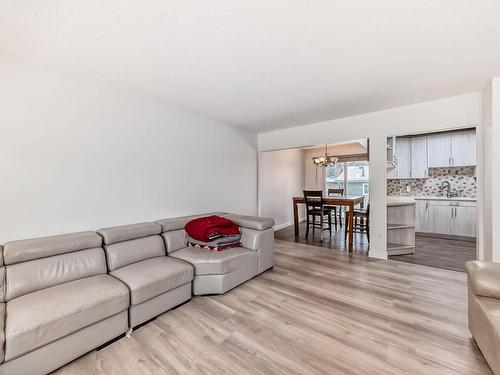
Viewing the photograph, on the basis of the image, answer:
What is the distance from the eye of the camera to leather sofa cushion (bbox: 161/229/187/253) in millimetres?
2615

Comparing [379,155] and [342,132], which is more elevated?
[342,132]

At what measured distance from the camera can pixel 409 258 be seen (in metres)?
3.49

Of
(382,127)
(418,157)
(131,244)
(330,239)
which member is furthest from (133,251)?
(418,157)

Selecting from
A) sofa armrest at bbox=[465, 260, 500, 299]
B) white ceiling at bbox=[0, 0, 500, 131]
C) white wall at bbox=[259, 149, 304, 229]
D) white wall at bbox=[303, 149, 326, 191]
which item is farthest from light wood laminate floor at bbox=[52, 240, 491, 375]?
white wall at bbox=[303, 149, 326, 191]

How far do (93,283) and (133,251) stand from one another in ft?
1.75

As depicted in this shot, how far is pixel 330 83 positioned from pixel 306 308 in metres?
2.42

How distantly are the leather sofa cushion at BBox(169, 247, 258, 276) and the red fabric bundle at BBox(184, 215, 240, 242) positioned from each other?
0.17 meters

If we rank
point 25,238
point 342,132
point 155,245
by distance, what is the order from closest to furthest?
point 25,238 < point 155,245 < point 342,132

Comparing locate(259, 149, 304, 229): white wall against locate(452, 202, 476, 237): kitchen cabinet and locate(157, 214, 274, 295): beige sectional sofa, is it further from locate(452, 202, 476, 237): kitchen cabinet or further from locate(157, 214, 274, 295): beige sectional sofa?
locate(452, 202, 476, 237): kitchen cabinet

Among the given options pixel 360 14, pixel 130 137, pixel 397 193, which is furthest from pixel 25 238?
pixel 397 193

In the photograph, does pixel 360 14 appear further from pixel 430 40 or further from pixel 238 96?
pixel 238 96

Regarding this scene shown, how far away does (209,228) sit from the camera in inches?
104

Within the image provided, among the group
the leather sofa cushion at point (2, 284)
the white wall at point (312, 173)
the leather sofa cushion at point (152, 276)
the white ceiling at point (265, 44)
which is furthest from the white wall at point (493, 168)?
the leather sofa cushion at point (2, 284)

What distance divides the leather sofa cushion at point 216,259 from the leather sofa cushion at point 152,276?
4.5 inches
